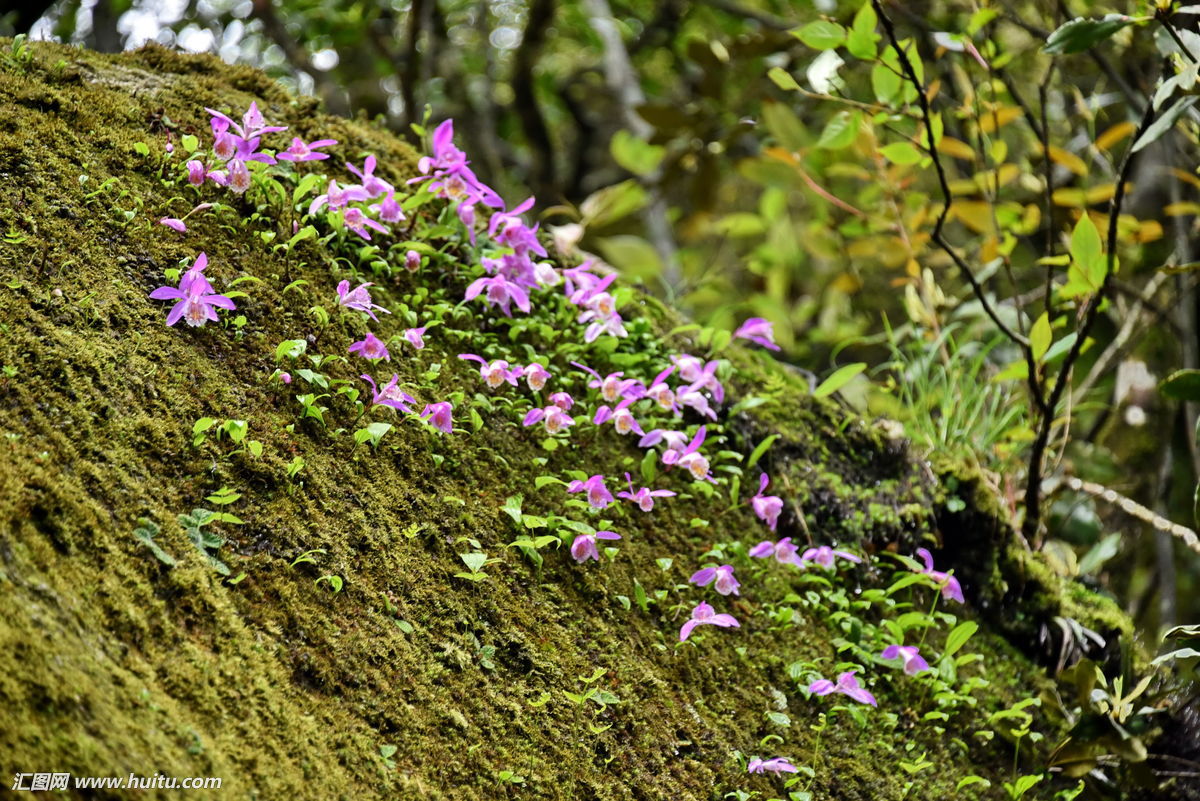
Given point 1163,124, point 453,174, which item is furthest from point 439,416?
point 1163,124

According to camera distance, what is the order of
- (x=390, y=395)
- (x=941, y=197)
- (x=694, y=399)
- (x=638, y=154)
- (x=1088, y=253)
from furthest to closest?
(x=941, y=197)
(x=638, y=154)
(x=694, y=399)
(x=1088, y=253)
(x=390, y=395)

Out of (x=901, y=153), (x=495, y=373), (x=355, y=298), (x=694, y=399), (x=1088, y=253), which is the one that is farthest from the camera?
(x=901, y=153)

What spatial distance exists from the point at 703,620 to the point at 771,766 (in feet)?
0.99

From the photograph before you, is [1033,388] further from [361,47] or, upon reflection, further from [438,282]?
[361,47]

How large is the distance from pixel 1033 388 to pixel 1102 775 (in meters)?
0.90

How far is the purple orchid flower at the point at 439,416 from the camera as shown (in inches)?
72.3

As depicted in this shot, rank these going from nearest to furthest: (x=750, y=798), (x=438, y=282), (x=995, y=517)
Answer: (x=750, y=798) < (x=438, y=282) < (x=995, y=517)

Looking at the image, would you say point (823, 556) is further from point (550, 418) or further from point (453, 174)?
point (453, 174)

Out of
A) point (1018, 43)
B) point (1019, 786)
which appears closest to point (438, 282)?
point (1019, 786)

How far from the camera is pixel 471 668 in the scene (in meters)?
1.55

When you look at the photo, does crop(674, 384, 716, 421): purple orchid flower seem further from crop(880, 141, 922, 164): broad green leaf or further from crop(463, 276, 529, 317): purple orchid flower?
crop(880, 141, 922, 164): broad green leaf

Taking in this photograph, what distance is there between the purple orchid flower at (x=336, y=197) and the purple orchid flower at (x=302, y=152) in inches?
2.7

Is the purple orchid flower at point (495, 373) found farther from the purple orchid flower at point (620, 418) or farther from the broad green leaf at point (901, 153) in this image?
the broad green leaf at point (901, 153)

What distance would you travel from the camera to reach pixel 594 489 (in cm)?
192
